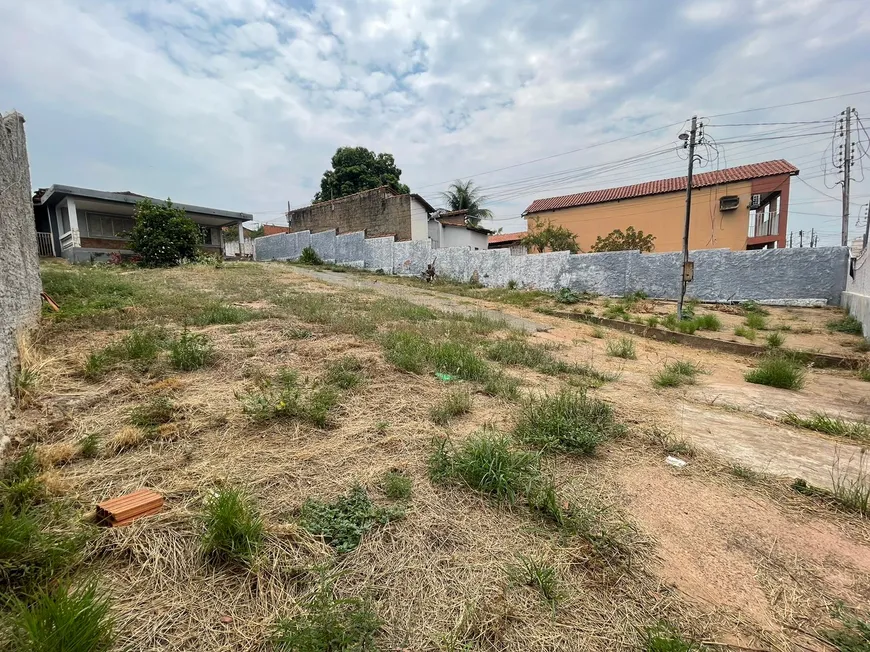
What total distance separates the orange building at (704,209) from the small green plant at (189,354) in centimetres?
2642

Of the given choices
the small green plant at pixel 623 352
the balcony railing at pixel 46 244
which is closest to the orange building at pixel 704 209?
the small green plant at pixel 623 352

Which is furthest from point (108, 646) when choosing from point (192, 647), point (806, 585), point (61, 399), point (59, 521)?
point (806, 585)

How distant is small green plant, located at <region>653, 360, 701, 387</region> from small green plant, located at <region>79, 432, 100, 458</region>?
517 centimetres

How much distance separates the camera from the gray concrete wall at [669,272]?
12.0 meters

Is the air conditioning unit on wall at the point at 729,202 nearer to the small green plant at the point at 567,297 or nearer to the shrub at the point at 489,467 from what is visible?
the small green plant at the point at 567,297

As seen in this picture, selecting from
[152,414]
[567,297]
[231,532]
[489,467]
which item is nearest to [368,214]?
[567,297]

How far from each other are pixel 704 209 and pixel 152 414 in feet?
95.1

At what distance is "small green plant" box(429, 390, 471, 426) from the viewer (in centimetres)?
312

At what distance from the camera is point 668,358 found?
6.49 m

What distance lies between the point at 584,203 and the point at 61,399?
2954 centimetres

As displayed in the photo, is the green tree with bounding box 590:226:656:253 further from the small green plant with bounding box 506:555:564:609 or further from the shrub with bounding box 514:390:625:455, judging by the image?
the small green plant with bounding box 506:555:564:609

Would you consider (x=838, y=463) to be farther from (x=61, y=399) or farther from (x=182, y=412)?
(x=61, y=399)

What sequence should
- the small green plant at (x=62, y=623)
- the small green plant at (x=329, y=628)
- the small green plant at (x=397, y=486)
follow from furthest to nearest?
the small green plant at (x=397, y=486) < the small green plant at (x=329, y=628) < the small green plant at (x=62, y=623)

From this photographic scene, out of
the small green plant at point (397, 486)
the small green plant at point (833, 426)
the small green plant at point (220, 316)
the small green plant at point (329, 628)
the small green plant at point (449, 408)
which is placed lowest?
the small green plant at point (833, 426)
